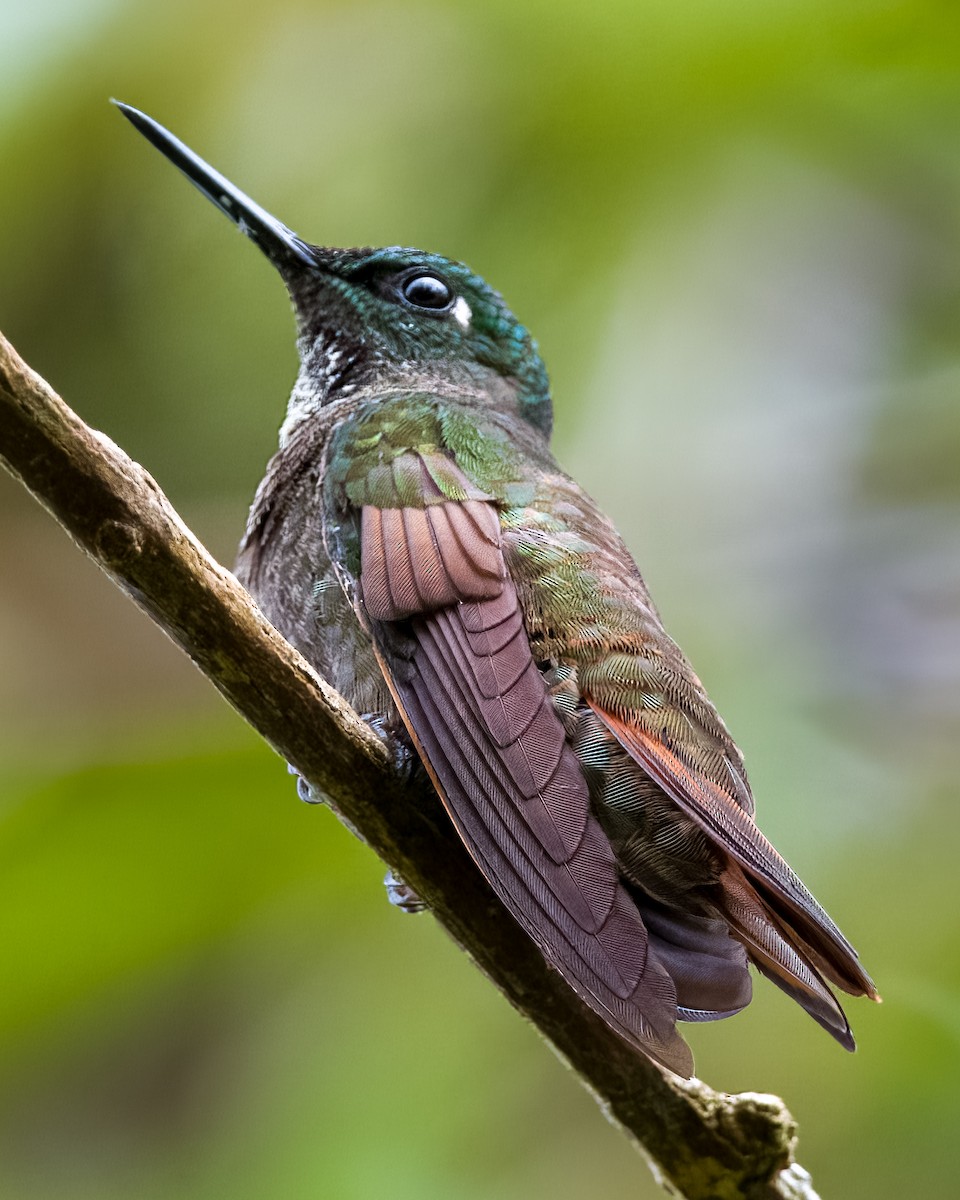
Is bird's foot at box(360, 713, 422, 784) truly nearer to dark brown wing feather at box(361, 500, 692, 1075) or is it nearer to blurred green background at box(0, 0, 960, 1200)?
dark brown wing feather at box(361, 500, 692, 1075)

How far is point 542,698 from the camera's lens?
2.33 metres

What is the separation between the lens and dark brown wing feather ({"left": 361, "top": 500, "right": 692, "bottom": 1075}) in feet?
6.64

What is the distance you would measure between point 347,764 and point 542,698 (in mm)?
365

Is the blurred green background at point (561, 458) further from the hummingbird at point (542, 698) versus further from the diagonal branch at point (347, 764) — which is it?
the diagonal branch at point (347, 764)

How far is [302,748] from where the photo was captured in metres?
2.17

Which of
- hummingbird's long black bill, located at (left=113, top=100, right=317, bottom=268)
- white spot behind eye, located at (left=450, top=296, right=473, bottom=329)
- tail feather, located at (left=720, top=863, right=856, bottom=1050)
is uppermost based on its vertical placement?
hummingbird's long black bill, located at (left=113, top=100, right=317, bottom=268)

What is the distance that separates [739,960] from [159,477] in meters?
3.16

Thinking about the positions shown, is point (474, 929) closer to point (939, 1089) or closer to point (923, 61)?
point (939, 1089)

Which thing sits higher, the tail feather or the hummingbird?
the hummingbird

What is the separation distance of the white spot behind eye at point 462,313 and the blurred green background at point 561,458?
1133mm

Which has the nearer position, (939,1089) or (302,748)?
(302,748)

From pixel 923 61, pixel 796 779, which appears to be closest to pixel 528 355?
pixel 796 779

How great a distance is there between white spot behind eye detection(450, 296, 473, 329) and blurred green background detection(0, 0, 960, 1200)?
113 centimetres

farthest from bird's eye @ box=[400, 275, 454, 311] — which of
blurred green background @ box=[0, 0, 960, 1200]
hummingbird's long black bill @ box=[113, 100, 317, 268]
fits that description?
blurred green background @ box=[0, 0, 960, 1200]
